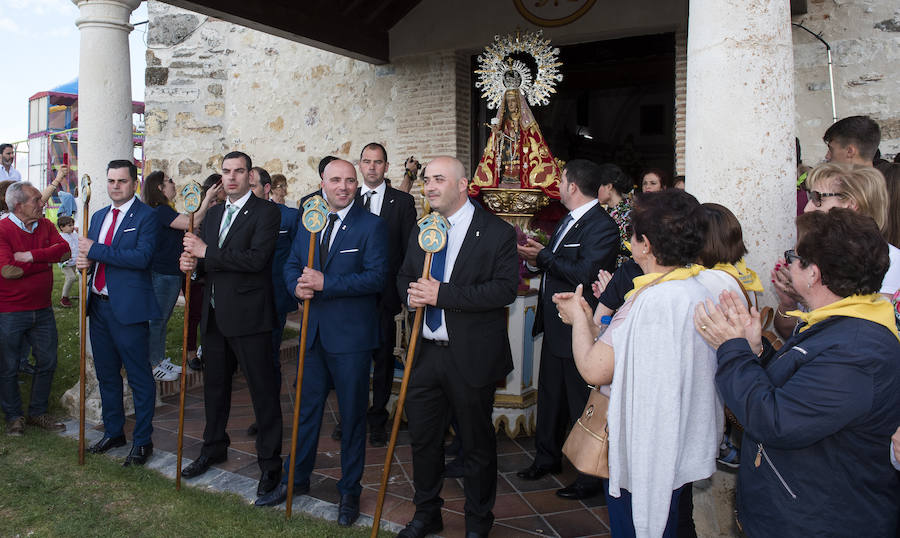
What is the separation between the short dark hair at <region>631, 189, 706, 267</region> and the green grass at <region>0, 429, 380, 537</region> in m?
2.12

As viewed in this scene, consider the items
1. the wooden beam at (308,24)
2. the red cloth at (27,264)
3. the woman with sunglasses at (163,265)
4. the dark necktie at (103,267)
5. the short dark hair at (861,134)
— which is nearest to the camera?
the short dark hair at (861,134)

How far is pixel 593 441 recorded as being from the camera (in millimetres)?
2480

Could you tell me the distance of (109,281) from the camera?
456cm

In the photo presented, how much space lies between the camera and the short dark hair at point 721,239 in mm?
2627

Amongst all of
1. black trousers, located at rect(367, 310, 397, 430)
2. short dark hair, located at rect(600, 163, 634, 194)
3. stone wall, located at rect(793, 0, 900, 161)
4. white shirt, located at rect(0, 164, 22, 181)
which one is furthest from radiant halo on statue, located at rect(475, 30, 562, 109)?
white shirt, located at rect(0, 164, 22, 181)

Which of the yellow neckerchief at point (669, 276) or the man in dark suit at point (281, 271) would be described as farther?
the man in dark suit at point (281, 271)

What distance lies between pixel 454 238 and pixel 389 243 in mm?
1569

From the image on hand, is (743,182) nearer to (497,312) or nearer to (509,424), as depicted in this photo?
(497,312)

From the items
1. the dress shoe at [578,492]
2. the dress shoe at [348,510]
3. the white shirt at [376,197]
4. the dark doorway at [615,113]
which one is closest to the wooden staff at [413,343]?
the dress shoe at [348,510]

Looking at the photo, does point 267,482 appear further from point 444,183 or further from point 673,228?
point 673,228

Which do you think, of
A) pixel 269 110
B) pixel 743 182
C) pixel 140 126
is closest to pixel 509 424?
pixel 743 182

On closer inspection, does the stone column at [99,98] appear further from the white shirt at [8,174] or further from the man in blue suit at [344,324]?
the white shirt at [8,174]

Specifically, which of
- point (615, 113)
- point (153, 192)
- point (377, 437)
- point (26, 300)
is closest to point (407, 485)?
point (377, 437)

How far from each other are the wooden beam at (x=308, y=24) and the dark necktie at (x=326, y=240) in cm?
411
